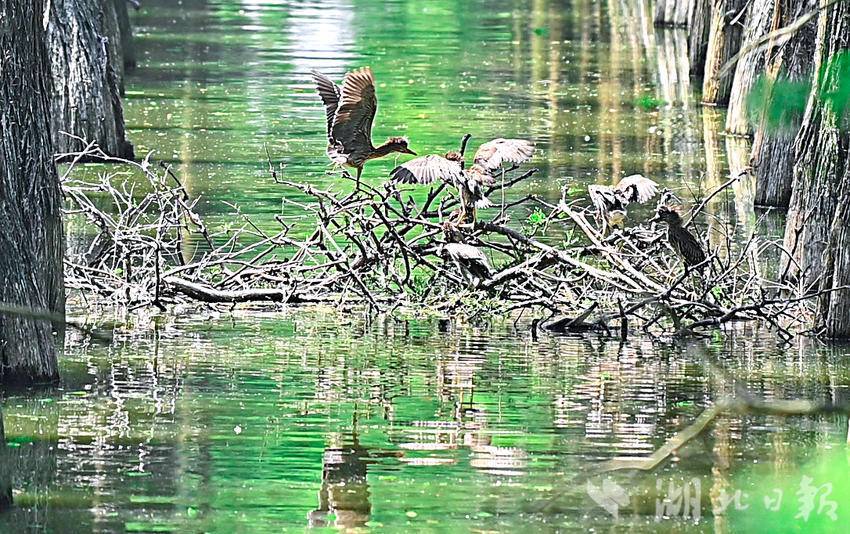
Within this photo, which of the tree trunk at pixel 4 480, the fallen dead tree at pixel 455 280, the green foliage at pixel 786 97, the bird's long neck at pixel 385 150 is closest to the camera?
the green foliage at pixel 786 97

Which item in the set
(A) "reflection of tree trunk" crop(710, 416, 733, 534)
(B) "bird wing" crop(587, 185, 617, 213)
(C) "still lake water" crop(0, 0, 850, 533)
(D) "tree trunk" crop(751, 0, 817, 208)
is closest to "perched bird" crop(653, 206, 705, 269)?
(B) "bird wing" crop(587, 185, 617, 213)

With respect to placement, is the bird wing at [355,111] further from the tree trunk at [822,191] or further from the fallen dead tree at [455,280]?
the tree trunk at [822,191]

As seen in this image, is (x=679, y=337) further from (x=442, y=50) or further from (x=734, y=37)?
(x=442, y=50)

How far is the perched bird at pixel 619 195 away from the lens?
36.0 feet

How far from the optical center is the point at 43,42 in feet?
29.6

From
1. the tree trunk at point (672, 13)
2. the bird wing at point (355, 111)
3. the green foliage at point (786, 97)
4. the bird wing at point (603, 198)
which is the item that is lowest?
the tree trunk at point (672, 13)

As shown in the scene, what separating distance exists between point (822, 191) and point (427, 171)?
2.32 m

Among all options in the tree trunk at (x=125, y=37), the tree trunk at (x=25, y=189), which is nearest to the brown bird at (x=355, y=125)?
the tree trunk at (x=25, y=189)

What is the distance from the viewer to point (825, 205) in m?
10.5

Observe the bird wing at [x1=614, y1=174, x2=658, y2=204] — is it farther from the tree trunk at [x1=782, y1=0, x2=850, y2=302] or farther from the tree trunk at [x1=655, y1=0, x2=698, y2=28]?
the tree trunk at [x1=655, y1=0, x2=698, y2=28]

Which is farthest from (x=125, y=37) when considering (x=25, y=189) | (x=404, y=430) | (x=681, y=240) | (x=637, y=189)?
(x=404, y=430)

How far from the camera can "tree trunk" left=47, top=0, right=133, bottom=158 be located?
58.7ft

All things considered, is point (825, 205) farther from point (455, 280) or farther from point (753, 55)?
point (753, 55)

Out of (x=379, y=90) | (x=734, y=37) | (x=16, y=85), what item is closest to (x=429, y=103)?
(x=379, y=90)
